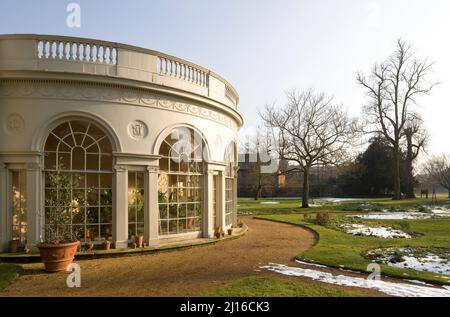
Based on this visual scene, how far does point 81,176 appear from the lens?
977 centimetres

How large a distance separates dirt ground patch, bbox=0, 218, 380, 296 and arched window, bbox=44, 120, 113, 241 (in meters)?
1.31

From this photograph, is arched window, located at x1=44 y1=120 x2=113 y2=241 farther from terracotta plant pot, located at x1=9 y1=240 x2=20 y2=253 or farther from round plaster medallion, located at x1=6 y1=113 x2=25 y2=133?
terracotta plant pot, located at x1=9 y1=240 x2=20 y2=253

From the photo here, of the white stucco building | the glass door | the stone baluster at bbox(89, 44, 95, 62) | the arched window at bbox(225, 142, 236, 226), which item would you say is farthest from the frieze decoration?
the arched window at bbox(225, 142, 236, 226)

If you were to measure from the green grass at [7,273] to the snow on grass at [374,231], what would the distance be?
38.9 ft

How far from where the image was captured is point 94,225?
382 inches

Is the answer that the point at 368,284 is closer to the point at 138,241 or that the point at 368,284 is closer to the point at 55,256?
the point at 138,241

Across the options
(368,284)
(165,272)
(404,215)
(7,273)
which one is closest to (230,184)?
(165,272)

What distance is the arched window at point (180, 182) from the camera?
1097 cm

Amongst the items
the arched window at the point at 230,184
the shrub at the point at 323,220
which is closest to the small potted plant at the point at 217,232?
the arched window at the point at 230,184

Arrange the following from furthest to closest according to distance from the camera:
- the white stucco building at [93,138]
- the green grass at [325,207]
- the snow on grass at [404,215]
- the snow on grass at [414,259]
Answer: the green grass at [325,207], the snow on grass at [404,215], the white stucco building at [93,138], the snow on grass at [414,259]

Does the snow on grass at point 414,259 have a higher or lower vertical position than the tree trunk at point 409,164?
lower

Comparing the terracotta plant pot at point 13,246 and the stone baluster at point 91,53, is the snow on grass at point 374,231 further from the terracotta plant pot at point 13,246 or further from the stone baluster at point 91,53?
the terracotta plant pot at point 13,246
